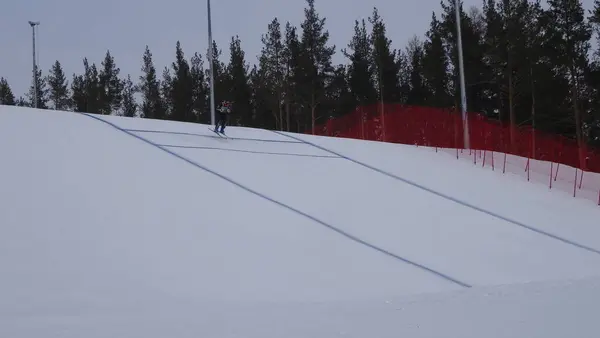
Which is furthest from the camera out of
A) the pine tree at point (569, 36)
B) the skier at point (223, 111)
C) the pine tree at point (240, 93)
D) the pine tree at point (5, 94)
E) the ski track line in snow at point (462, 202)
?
the pine tree at point (5, 94)

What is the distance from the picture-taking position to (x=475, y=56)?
117 feet

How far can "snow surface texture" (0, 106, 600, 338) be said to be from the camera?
7230 millimetres

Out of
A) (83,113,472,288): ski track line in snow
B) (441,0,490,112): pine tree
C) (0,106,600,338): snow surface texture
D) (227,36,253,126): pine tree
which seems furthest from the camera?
(227,36,253,126): pine tree

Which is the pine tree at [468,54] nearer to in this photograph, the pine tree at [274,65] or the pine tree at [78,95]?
the pine tree at [274,65]

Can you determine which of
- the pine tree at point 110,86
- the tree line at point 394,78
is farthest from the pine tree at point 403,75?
the pine tree at point 110,86

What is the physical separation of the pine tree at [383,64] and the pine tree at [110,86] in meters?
20.8

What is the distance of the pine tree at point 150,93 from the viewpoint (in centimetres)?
4939

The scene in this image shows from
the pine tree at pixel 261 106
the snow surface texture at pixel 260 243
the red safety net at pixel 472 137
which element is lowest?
the snow surface texture at pixel 260 243

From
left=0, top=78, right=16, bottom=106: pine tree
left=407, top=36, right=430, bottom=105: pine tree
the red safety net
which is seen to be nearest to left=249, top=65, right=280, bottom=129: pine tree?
left=407, top=36, right=430, bottom=105: pine tree

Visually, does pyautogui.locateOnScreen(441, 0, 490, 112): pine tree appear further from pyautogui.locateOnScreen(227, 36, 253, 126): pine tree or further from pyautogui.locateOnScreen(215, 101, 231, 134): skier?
pyautogui.locateOnScreen(215, 101, 231, 134): skier

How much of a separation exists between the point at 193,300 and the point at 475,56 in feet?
101

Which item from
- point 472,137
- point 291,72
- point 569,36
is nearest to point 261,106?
point 291,72

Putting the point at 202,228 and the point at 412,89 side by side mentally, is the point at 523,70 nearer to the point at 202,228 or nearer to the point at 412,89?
the point at 412,89

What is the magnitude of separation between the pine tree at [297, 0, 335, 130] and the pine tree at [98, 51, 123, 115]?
56.8 ft
